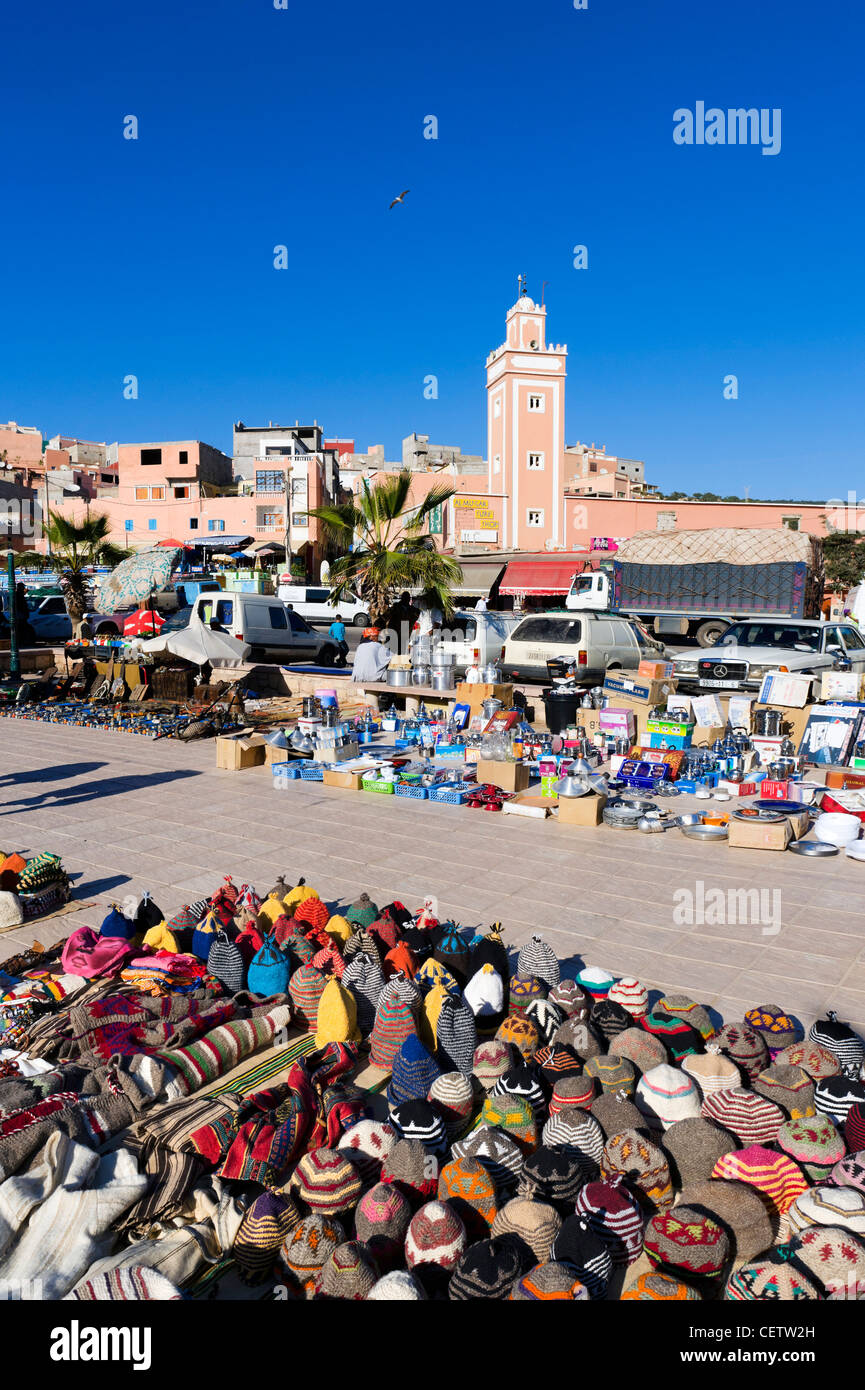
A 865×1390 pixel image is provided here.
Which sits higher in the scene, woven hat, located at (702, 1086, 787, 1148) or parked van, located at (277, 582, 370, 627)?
parked van, located at (277, 582, 370, 627)

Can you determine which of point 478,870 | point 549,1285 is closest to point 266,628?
point 478,870

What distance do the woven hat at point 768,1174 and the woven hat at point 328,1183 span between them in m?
1.32

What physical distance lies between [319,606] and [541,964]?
1007 inches

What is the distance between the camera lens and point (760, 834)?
7.18 metres

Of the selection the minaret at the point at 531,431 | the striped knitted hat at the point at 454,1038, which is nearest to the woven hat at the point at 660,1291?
the striped knitted hat at the point at 454,1038

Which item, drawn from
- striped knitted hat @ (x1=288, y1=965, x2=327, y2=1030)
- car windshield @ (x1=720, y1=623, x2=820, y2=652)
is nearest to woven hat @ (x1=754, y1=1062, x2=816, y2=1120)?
striped knitted hat @ (x1=288, y1=965, x2=327, y2=1030)

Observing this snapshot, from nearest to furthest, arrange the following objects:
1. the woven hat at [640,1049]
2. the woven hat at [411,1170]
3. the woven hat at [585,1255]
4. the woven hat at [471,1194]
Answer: the woven hat at [585,1255] < the woven hat at [471,1194] < the woven hat at [411,1170] < the woven hat at [640,1049]

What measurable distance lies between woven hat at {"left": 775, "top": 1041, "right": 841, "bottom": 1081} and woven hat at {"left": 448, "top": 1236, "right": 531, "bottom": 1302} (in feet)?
5.22

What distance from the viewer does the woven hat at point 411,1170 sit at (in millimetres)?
2893

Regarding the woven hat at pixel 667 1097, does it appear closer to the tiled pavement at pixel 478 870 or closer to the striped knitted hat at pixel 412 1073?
the striped knitted hat at pixel 412 1073

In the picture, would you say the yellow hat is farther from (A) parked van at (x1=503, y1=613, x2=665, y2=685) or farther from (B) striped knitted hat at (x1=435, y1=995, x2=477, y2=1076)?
(A) parked van at (x1=503, y1=613, x2=665, y2=685)

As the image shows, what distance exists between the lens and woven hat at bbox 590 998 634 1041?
12.7ft

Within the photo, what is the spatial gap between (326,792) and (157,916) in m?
4.19

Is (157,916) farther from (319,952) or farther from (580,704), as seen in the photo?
(580,704)
